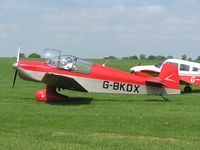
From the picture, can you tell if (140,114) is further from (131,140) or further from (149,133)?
(131,140)

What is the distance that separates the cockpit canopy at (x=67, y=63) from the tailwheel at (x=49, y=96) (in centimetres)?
87

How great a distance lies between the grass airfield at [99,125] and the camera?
7.69 m

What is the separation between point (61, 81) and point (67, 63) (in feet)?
2.78

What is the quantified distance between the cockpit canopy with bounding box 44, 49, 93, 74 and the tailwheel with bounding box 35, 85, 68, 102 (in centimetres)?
87

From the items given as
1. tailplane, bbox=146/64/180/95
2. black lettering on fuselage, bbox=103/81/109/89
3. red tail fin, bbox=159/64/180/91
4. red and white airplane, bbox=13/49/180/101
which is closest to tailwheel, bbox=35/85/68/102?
red and white airplane, bbox=13/49/180/101

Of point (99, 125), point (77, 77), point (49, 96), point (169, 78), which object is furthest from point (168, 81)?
point (99, 125)

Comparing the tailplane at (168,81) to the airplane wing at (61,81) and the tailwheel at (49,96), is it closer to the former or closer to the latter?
the airplane wing at (61,81)

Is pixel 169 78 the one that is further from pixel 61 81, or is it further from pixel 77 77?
pixel 61 81

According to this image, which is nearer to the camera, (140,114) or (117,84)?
(140,114)

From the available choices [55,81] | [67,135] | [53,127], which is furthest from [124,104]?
[67,135]

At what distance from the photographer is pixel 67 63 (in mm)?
15227

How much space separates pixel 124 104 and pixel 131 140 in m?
6.56

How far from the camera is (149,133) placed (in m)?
9.13

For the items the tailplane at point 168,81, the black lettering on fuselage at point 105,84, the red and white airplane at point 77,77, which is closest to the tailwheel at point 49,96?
the red and white airplane at point 77,77
